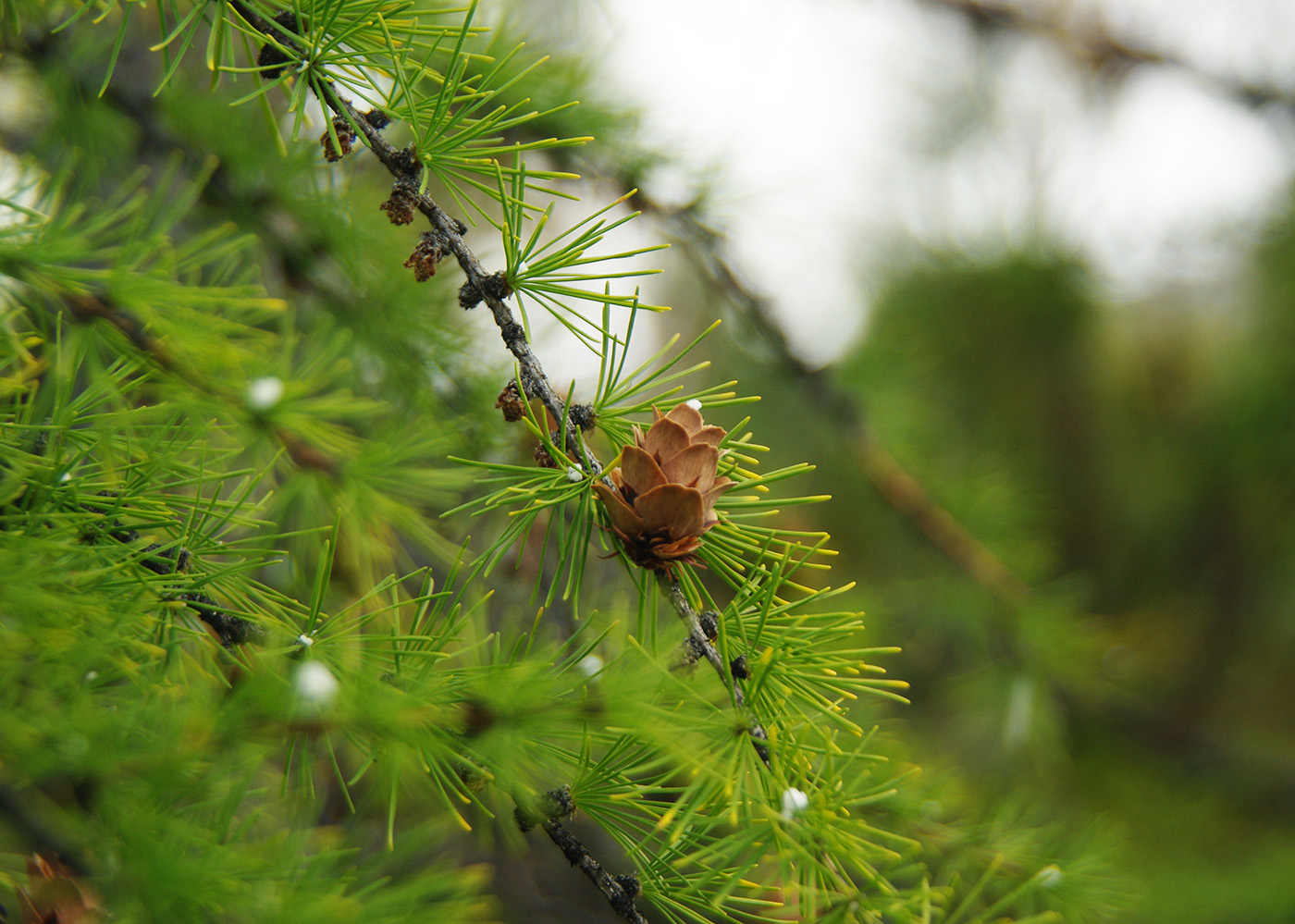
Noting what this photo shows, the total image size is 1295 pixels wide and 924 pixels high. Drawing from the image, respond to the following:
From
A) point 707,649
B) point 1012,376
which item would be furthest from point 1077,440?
point 707,649

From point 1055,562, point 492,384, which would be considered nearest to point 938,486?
point 492,384

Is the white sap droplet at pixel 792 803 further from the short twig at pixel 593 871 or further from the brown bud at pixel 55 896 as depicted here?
the brown bud at pixel 55 896

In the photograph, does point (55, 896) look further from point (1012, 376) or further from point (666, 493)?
point (1012, 376)

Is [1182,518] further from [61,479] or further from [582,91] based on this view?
[61,479]

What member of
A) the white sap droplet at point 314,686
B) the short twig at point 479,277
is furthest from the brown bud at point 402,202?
the white sap droplet at point 314,686

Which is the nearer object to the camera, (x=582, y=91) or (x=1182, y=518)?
(x=582, y=91)

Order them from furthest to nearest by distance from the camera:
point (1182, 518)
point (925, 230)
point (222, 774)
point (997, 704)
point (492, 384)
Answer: point (925, 230), point (1182, 518), point (997, 704), point (492, 384), point (222, 774)

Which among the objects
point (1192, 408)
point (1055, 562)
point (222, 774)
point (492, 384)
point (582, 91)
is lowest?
point (222, 774)
